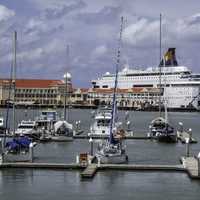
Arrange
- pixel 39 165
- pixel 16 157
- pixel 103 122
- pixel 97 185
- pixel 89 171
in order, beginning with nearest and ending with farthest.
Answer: pixel 97 185 < pixel 89 171 < pixel 39 165 < pixel 16 157 < pixel 103 122

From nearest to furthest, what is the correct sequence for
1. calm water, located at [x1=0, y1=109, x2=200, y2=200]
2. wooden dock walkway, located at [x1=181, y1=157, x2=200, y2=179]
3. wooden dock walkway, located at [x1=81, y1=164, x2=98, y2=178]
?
calm water, located at [x1=0, y1=109, x2=200, y2=200] < wooden dock walkway, located at [x1=181, y1=157, x2=200, y2=179] < wooden dock walkway, located at [x1=81, y1=164, x2=98, y2=178]

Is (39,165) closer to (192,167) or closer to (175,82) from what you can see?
(192,167)

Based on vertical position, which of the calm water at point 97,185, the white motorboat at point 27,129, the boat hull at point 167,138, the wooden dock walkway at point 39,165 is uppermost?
the white motorboat at point 27,129

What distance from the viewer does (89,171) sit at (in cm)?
3070

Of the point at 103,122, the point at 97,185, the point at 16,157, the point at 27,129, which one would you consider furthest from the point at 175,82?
the point at 97,185

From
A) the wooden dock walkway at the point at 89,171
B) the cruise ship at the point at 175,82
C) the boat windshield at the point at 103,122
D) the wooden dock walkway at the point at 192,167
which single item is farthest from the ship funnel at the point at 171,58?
the wooden dock walkway at the point at 89,171

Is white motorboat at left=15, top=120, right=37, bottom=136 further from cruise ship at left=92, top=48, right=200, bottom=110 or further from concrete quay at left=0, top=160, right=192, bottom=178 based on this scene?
cruise ship at left=92, top=48, right=200, bottom=110

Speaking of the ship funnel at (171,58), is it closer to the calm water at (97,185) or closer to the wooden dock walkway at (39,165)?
the wooden dock walkway at (39,165)

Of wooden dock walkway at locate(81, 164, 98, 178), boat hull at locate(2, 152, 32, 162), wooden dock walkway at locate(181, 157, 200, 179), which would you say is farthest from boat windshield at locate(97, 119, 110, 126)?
wooden dock walkway at locate(81, 164, 98, 178)

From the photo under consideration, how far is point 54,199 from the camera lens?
26031 millimetres

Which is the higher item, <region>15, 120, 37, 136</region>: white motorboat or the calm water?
<region>15, 120, 37, 136</region>: white motorboat

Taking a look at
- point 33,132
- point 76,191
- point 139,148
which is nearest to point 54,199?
point 76,191

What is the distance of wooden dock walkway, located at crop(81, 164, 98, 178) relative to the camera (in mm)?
30180

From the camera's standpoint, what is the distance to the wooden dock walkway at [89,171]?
30.2 meters
